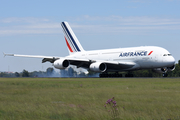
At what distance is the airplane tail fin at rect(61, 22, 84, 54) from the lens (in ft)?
199

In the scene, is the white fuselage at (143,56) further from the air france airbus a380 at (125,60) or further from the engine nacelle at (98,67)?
the engine nacelle at (98,67)

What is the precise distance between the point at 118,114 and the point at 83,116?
1150mm

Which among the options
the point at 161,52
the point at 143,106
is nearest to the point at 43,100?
the point at 143,106

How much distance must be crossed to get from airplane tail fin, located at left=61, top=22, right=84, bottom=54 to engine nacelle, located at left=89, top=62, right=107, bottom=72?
42.7 ft

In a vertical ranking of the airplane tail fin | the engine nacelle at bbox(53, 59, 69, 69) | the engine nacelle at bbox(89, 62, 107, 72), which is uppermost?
the airplane tail fin

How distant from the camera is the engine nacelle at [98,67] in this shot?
4591 centimetres

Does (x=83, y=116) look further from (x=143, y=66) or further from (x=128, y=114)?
(x=143, y=66)

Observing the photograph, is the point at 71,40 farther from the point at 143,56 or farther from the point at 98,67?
the point at 143,56

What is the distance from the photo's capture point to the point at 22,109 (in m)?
12.1

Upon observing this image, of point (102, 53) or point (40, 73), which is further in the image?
point (40, 73)

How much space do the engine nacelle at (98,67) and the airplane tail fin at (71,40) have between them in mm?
13028

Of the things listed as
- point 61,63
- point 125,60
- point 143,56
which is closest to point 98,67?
point 125,60

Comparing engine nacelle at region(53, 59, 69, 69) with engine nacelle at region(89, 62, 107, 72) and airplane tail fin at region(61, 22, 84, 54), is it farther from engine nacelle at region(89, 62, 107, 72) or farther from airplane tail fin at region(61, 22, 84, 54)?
airplane tail fin at region(61, 22, 84, 54)

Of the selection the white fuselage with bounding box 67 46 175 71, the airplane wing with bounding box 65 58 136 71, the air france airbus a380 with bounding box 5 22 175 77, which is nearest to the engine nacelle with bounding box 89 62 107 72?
the air france airbus a380 with bounding box 5 22 175 77
